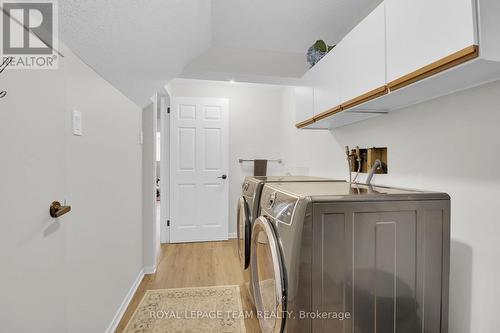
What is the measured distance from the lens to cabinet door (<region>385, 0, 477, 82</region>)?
0.77 meters

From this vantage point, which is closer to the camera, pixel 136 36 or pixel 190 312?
pixel 136 36

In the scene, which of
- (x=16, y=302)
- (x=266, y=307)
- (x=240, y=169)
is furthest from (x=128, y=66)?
(x=240, y=169)

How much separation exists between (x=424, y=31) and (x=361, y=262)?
0.93 meters

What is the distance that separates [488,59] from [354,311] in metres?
1.02

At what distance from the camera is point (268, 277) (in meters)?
1.24

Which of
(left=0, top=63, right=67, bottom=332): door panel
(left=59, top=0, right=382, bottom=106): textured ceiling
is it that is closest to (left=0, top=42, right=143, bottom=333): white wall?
(left=0, top=63, right=67, bottom=332): door panel

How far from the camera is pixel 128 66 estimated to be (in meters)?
1.55

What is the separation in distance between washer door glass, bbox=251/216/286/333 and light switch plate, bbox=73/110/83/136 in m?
1.00

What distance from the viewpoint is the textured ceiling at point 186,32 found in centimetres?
108

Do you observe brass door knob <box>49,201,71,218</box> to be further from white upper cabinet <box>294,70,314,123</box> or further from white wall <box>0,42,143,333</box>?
white upper cabinet <box>294,70,314,123</box>

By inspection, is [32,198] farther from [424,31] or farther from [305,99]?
[305,99]

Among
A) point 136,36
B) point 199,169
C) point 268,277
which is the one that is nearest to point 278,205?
point 268,277

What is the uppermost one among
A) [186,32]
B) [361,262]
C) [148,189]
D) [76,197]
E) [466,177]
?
[186,32]

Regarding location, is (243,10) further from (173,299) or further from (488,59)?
(173,299)
